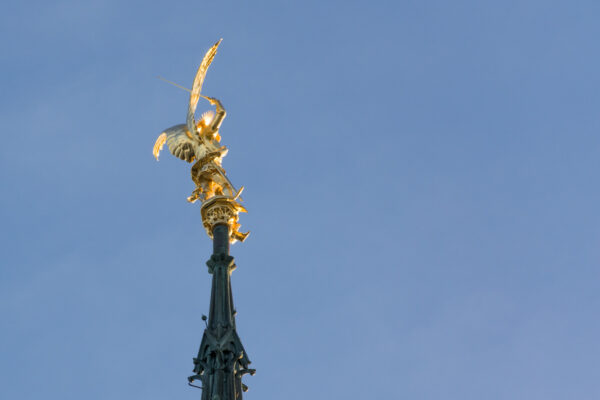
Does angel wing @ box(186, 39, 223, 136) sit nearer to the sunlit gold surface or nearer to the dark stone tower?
the sunlit gold surface

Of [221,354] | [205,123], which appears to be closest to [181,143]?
[205,123]

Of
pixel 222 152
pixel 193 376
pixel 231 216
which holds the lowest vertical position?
pixel 193 376

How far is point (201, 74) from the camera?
43688 mm

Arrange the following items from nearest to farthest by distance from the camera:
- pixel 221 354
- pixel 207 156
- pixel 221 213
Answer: pixel 221 354 < pixel 221 213 < pixel 207 156

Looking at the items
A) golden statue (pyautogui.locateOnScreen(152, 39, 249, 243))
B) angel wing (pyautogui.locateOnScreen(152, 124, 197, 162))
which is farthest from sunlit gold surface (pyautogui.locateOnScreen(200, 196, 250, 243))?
angel wing (pyautogui.locateOnScreen(152, 124, 197, 162))

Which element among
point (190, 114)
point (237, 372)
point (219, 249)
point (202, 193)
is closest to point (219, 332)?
point (237, 372)

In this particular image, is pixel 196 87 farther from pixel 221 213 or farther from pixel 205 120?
pixel 221 213

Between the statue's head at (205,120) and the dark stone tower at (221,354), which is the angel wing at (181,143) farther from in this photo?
the dark stone tower at (221,354)

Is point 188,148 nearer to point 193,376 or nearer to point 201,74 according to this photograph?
point 201,74

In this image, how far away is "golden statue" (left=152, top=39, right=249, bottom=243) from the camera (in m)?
39.0

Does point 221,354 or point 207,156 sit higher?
point 207,156

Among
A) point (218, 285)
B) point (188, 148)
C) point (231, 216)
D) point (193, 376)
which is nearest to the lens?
point (193, 376)

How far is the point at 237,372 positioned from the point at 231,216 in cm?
766

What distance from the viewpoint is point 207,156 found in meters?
40.7
